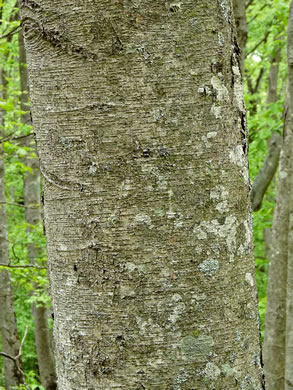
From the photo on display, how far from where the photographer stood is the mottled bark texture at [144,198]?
4.05 ft

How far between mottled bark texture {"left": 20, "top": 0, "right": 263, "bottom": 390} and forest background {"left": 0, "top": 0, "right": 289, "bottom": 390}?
10.5ft

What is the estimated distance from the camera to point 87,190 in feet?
4.17

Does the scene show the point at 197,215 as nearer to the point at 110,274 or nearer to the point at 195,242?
the point at 195,242

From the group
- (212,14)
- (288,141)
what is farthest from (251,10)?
(212,14)

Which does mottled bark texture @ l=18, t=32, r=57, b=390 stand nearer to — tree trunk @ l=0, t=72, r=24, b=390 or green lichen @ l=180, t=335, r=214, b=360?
tree trunk @ l=0, t=72, r=24, b=390

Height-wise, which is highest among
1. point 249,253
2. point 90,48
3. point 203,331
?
point 90,48

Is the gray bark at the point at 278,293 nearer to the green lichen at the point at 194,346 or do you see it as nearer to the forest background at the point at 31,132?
the forest background at the point at 31,132

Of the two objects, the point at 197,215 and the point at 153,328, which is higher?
the point at 197,215

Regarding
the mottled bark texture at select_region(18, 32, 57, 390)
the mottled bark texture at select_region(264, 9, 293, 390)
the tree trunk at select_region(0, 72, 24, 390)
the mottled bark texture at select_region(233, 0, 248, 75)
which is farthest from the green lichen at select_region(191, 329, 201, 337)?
the mottled bark texture at select_region(18, 32, 57, 390)

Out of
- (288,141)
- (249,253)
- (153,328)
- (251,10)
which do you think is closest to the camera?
(153,328)

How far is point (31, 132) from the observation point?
7.59 metres

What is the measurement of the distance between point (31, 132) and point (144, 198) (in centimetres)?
664

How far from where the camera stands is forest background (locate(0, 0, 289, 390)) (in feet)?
24.5

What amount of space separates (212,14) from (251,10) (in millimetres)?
15787
